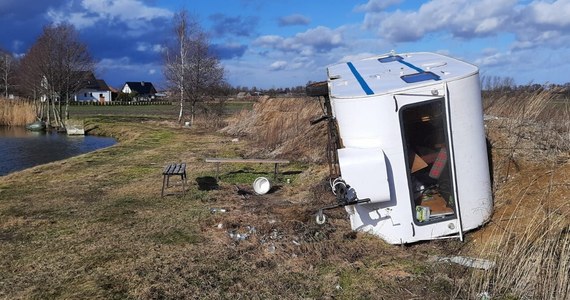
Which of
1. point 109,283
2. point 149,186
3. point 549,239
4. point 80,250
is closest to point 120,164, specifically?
point 149,186

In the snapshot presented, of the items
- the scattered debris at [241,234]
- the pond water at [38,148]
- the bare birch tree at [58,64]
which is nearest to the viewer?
the scattered debris at [241,234]

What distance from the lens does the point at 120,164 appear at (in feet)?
46.4

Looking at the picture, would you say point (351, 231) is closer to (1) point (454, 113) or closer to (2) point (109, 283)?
(1) point (454, 113)

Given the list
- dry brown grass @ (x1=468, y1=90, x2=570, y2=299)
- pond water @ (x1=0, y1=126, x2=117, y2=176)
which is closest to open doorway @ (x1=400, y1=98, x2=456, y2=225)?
dry brown grass @ (x1=468, y1=90, x2=570, y2=299)

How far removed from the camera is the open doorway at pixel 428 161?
584cm

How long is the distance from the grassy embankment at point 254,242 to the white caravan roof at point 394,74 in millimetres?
1859

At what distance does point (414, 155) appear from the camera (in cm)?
607

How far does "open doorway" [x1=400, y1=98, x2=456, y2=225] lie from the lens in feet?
19.2

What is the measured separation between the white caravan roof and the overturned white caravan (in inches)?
0.9

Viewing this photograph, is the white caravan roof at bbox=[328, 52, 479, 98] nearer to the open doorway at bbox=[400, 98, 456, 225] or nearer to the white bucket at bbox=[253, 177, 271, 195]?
the open doorway at bbox=[400, 98, 456, 225]

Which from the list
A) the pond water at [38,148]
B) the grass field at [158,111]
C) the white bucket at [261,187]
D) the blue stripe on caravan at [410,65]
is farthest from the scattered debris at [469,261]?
the grass field at [158,111]

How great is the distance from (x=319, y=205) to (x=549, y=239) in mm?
3989

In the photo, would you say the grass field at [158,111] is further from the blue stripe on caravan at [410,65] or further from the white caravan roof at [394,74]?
the blue stripe on caravan at [410,65]

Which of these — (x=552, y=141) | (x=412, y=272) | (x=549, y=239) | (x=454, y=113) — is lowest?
(x=412, y=272)
